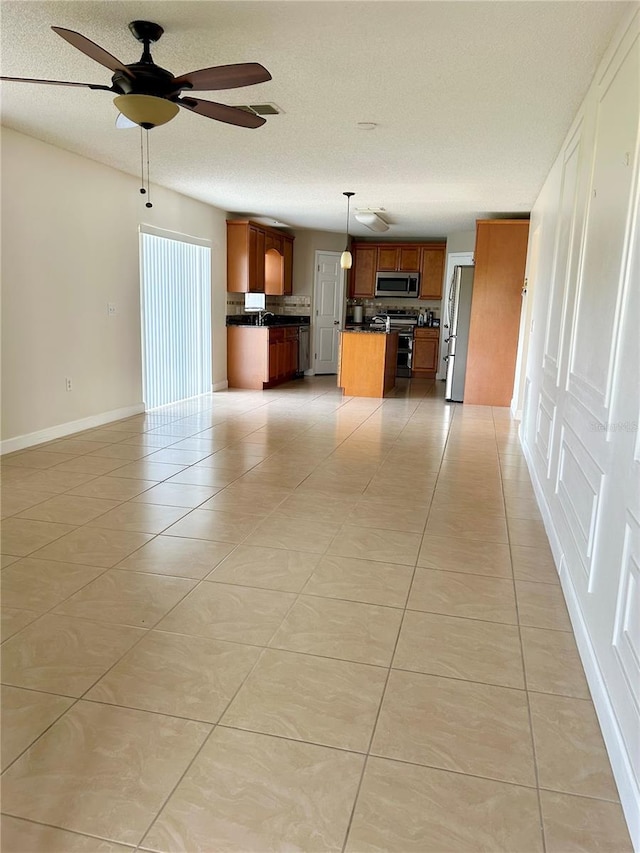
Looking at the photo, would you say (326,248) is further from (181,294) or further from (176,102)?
(176,102)

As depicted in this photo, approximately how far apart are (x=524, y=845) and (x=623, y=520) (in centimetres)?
91

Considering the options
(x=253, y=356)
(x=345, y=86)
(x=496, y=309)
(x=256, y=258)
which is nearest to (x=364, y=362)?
(x=253, y=356)

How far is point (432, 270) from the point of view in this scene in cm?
1067

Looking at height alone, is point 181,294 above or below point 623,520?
above

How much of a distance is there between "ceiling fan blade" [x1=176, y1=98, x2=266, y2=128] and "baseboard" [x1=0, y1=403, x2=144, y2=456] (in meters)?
3.06

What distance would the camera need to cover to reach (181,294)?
297 inches

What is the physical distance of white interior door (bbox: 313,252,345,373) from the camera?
10.3 metres

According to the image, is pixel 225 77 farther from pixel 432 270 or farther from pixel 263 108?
pixel 432 270

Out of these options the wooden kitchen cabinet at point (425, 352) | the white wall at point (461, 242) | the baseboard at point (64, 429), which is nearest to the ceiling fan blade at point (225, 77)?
the baseboard at point (64, 429)

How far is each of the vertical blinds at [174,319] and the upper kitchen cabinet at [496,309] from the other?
3.51m

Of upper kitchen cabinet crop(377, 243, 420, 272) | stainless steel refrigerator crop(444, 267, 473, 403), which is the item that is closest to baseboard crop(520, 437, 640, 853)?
stainless steel refrigerator crop(444, 267, 473, 403)

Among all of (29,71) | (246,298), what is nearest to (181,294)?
(246,298)

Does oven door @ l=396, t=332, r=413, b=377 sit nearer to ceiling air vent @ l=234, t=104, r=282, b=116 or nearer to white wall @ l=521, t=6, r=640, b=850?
white wall @ l=521, t=6, r=640, b=850

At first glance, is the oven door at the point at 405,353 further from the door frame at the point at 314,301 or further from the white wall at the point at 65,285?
the white wall at the point at 65,285
